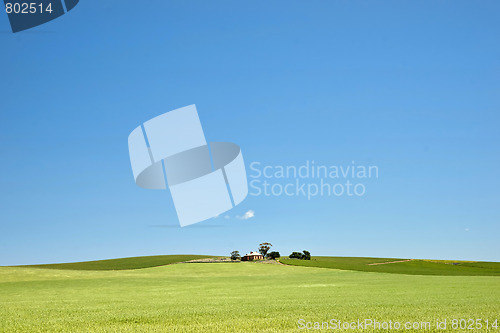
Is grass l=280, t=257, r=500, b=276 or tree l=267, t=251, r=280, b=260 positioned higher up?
tree l=267, t=251, r=280, b=260

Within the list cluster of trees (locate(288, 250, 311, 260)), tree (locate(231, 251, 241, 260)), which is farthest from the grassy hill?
cluster of trees (locate(288, 250, 311, 260))

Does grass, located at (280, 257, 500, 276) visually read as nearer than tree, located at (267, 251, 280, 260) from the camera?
Yes

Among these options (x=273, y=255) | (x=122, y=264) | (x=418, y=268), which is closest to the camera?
(x=418, y=268)

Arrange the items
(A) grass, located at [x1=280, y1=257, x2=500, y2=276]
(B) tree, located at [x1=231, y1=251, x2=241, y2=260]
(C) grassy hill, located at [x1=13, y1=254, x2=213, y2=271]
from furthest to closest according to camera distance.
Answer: (B) tree, located at [x1=231, y1=251, x2=241, y2=260]
(C) grassy hill, located at [x1=13, y1=254, x2=213, y2=271]
(A) grass, located at [x1=280, y1=257, x2=500, y2=276]

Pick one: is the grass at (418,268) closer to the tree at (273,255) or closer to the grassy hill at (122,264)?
the tree at (273,255)

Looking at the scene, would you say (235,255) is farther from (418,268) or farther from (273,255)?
(418,268)

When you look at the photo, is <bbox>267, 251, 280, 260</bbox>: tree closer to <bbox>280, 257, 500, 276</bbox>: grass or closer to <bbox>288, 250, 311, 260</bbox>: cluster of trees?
<bbox>288, 250, 311, 260</bbox>: cluster of trees

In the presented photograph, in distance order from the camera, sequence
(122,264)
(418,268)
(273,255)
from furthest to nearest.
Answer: (273,255) → (122,264) → (418,268)

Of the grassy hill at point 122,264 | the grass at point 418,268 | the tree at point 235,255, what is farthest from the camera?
the tree at point 235,255

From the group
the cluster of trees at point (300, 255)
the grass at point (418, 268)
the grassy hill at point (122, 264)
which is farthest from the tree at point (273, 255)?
the grassy hill at point (122, 264)

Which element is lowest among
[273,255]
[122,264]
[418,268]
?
[122,264]

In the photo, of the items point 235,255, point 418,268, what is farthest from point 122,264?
point 418,268

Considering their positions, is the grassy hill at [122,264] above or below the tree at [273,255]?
below

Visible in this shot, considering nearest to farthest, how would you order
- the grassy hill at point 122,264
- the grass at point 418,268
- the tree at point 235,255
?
the grass at point 418,268
the grassy hill at point 122,264
the tree at point 235,255
